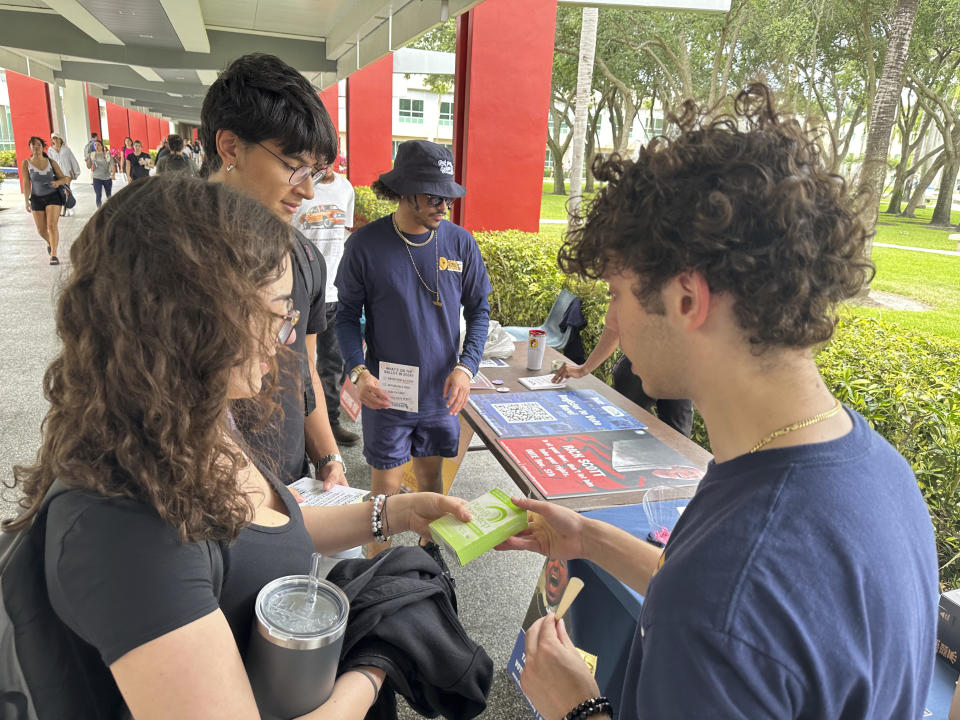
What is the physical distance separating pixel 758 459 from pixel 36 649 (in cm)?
100

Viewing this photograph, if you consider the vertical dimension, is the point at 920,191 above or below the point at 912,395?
above

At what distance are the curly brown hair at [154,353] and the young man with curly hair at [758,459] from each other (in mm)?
622

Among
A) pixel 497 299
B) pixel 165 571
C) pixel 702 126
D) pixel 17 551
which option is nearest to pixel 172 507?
pixel 165 571

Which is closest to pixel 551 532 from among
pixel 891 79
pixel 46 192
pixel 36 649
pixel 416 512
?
pixel 416 512

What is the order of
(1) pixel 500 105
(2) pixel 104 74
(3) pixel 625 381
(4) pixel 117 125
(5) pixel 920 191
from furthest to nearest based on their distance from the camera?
(4) pixel 117 125
(2) pixel 104 74
(5) pixel 920 191
(1) pixel 500 105
(3) pixel 625 381

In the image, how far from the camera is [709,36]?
16203 millimetres

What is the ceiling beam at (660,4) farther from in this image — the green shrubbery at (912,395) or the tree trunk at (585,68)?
the green shrubbery at (912,395)

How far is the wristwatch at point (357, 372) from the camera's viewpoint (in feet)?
8.84

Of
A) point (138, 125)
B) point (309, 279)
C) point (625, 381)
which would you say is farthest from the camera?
point (138, 125)

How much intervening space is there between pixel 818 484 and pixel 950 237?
1014 centimetres

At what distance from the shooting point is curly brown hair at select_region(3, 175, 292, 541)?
0.87m

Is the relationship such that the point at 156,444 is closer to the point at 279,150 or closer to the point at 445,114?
the point at 279,150

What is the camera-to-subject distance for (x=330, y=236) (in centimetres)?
405

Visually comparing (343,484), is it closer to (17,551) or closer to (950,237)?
(17,551)
